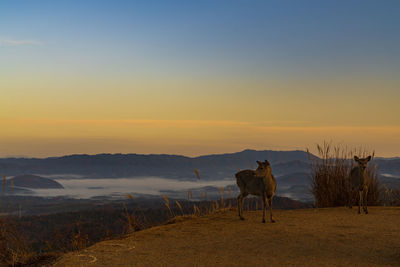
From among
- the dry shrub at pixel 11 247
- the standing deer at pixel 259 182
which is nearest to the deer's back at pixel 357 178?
the standing deer at pixel 259 182

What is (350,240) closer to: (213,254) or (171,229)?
(213,254)

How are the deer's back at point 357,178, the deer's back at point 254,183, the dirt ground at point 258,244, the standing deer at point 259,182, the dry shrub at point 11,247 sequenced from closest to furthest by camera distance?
the dirt ground at point 258,244 < the dry shrub at point 11,247 < the standing deer at point 259,182 < the deer's back at point 254,183 < the deer's back at point 357,178

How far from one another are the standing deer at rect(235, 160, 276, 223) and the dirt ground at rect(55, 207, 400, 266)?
705mm

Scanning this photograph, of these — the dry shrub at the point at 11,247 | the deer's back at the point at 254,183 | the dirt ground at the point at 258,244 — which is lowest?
the dry shrub at the point at 11,247

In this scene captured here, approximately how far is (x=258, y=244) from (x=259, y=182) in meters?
2.63

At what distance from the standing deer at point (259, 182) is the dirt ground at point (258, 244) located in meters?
0.70

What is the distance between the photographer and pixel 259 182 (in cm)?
1000

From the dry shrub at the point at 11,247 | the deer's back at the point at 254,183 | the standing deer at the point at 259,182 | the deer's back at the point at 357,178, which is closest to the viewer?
the dry shrub at the point at 11,247

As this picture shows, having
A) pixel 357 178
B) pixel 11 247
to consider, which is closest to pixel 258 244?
pixel 11 247

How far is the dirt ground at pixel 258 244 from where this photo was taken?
6547mm

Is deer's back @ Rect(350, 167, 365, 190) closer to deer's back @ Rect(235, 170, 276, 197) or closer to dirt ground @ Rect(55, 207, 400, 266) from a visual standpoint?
dirt ground @ Rect(55, 207, 400, 266)

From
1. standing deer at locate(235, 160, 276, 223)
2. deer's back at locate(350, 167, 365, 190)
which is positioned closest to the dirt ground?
→ standing deer at locate(235, 160, 276, 223)

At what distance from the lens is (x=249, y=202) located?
46.4ft

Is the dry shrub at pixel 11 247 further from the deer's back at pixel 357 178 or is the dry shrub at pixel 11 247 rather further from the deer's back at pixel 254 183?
the deer's back at pixel 357 178
